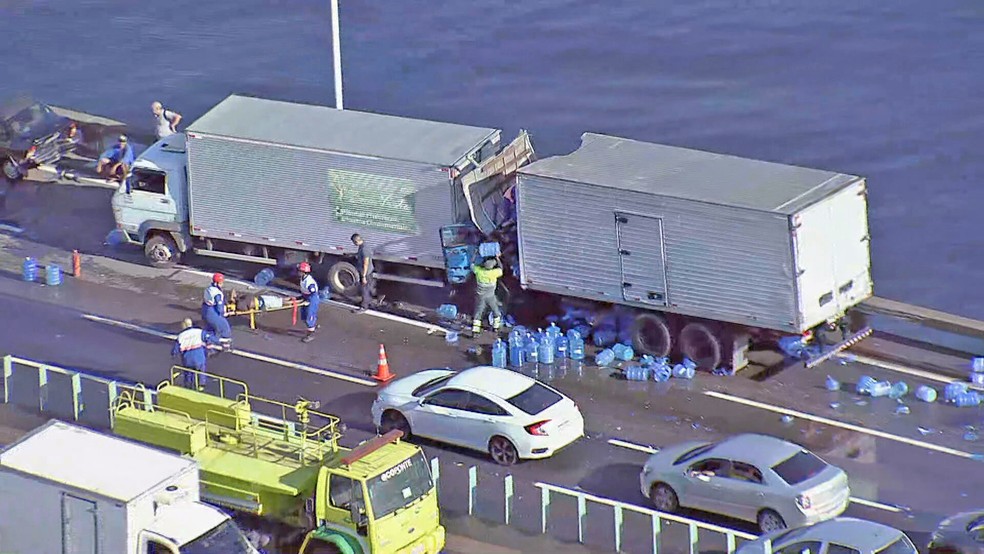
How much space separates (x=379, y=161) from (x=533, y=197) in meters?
3.27

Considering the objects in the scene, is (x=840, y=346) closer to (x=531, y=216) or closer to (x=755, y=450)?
(x=531, y=216)

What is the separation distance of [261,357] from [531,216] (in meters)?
5.34

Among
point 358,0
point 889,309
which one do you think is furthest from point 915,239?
point 358,0

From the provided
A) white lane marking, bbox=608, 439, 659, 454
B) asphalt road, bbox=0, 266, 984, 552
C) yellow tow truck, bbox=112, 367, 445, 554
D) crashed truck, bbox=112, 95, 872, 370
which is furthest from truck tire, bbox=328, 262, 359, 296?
yellow tow truck, bbox=112, 367, 445, 554

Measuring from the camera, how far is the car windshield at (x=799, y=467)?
26.6m

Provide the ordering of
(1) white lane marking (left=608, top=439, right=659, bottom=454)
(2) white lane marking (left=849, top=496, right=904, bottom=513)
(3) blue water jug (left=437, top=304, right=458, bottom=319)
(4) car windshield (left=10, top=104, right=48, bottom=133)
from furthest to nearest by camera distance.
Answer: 1. (4) car windshield (left=10, top=104, right=48, bottom=133)
2. (3) blue water jug (left=437, top=304, right=458, bottom=319)
3. (1) white lane marking (left=608, top=439, right=659, bottom=454)
4. (2) white lane marking (left=849, top=496, right=904, bottom=513)

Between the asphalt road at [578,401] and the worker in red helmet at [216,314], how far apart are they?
467 mm

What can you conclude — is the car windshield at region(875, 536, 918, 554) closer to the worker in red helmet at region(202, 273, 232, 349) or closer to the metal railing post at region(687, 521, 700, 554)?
the metal railing post at region(687, 521, 700, 554)

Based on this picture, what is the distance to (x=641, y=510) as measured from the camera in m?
26.8

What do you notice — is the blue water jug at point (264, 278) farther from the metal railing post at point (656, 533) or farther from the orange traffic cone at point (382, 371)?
the metal railing post at point (656, 533)

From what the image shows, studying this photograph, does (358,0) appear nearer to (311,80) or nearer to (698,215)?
(311,80)

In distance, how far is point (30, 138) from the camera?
43906 mm

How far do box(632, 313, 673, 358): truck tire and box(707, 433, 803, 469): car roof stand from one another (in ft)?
18.8

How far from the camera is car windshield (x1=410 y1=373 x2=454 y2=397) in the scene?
30.0 metres
